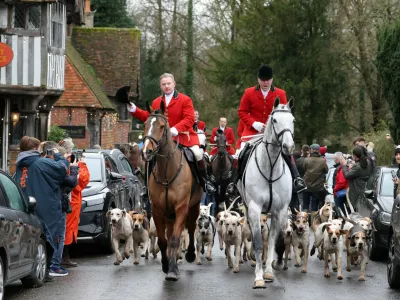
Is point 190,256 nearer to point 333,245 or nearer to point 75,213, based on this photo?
point 75,213

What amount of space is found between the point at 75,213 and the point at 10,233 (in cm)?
421

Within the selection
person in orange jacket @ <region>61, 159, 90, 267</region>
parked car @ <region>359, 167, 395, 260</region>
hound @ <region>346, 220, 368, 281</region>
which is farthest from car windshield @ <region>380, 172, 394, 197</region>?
person in orange jacket @ <region>61, 159, 90, 267</region>

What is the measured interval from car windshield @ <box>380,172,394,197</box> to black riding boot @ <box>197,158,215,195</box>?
4.52m

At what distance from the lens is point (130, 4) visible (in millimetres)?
63969

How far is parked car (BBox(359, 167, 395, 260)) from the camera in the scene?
16.2 metres

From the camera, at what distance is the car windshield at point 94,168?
1745 centimetres

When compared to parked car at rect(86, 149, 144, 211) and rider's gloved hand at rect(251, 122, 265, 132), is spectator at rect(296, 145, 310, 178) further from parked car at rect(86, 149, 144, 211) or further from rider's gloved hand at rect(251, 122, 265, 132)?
rider's gloved hand at rect(251, 122, 265, 132)

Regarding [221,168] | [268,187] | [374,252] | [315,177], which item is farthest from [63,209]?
[315,177]

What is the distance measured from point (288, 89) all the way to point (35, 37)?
89.5ft

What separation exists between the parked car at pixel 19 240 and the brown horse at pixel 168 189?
1597mm

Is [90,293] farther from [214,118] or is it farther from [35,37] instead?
[214,118]

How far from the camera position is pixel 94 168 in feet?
58.3

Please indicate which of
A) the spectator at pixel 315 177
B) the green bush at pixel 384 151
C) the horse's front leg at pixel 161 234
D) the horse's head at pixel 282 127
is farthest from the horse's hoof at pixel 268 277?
the green bush at pixel 384 151

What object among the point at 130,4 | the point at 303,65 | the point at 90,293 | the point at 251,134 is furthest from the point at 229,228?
the point at 130,4
